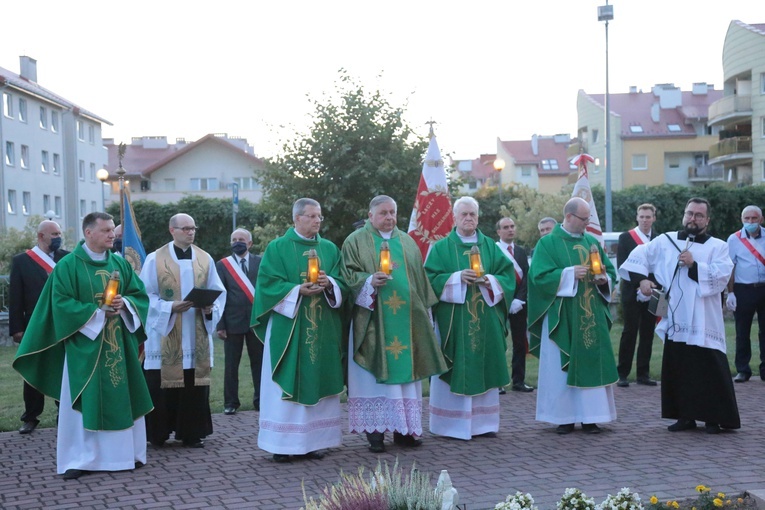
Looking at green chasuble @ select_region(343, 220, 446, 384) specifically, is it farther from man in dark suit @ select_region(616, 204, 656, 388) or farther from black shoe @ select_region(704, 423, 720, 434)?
man in dark suit @ select_region(616, 204, 656, 388)

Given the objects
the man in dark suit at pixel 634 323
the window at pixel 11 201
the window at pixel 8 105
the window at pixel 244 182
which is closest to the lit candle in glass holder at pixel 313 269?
the man in dark suit at pixel 634 323

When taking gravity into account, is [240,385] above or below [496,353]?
below

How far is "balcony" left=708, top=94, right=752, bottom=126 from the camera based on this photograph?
5231cm

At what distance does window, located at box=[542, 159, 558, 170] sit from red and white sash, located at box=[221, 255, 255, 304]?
73.1 meters

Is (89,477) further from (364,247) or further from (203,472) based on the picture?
(364,247)

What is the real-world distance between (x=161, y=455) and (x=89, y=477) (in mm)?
948

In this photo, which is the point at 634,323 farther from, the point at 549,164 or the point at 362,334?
the point at 549,164

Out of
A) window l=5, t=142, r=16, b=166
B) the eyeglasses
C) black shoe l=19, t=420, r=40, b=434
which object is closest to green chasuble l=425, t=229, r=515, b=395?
the eyeglasses

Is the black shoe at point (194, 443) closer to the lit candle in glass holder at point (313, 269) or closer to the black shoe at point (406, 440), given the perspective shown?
the black shoe at point (406, 440)

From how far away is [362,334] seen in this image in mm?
8359

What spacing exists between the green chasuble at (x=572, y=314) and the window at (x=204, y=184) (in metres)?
58.1

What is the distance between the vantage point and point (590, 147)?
66750mm

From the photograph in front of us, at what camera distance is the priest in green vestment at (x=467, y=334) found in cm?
877

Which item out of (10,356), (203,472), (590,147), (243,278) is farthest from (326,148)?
(590,147)
